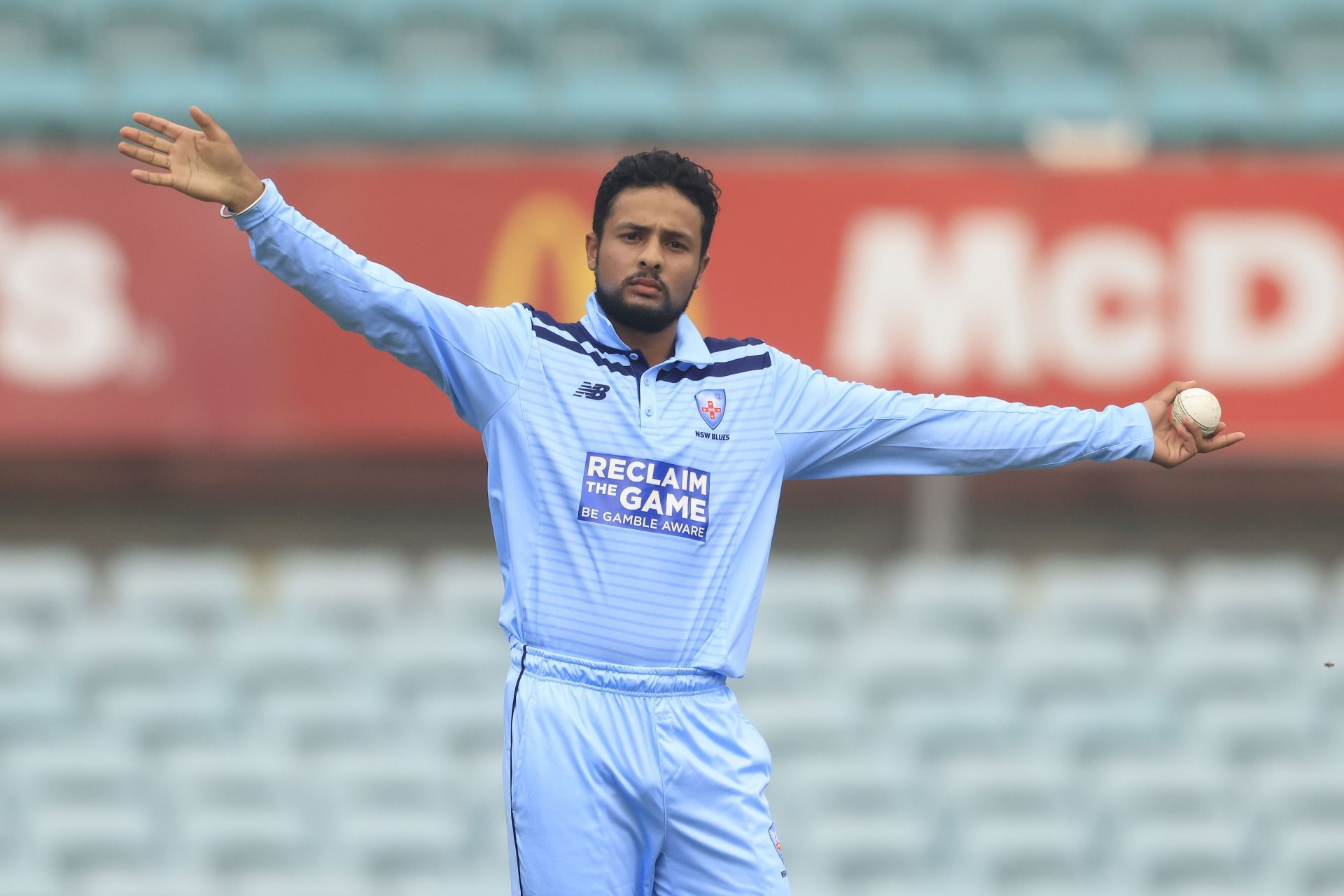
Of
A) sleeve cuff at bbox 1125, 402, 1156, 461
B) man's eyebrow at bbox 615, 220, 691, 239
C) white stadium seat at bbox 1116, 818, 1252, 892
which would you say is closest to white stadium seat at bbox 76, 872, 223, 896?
white stadium seat at bbox 1116, 818, 1252, 892

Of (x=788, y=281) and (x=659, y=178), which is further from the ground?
(x=788, y=281)

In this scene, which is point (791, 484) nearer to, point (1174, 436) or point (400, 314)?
point (1174, 436)

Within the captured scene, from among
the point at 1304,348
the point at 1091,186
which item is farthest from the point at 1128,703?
the point at 1091,186

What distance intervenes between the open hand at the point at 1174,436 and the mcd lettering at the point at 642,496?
0.83 m

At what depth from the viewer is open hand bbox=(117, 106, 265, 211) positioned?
244 centimetres

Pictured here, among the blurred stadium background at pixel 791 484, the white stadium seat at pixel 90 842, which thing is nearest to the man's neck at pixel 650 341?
the blurred stadium background at pixel 791 484

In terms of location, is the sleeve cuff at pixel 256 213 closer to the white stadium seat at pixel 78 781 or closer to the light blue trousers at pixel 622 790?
the light blue trousers at pixel 622 790

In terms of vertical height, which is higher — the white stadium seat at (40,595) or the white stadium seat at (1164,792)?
the white stadium seat at (40,595)

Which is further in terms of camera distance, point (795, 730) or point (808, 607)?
point (808, 607)

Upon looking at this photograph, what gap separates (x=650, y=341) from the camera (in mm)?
2744

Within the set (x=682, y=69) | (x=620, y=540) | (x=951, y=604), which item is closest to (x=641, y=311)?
(x=620, y=540)

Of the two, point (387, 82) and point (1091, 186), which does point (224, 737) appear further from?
point (1091, 186)

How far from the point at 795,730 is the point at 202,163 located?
4.13 m

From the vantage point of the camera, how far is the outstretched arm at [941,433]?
9.24 ft
